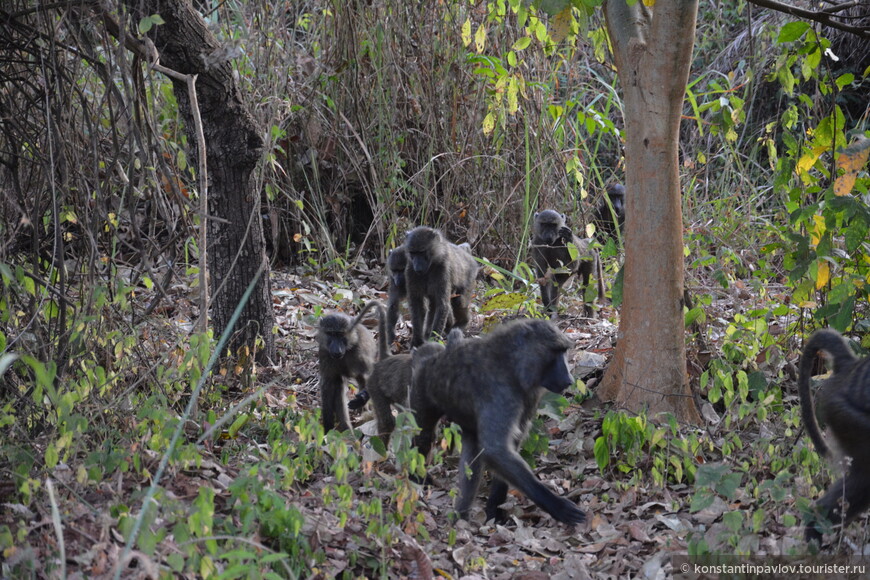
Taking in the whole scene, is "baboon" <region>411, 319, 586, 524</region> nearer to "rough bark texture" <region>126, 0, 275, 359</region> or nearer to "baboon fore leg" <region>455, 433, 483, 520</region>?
"baboon fore leg" <region>455, 433, 483, 520</region>

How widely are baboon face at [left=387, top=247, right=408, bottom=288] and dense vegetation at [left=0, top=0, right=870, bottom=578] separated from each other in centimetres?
86

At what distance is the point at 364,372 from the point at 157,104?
138 inches

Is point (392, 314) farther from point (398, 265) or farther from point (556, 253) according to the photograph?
point (556, 253)

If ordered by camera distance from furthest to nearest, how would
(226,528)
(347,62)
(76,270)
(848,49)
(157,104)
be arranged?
(848,49)
(347,62)
(157,104)
(76,270)
(226,528)

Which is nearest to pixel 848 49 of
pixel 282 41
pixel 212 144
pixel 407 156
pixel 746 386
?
pixel 407 156

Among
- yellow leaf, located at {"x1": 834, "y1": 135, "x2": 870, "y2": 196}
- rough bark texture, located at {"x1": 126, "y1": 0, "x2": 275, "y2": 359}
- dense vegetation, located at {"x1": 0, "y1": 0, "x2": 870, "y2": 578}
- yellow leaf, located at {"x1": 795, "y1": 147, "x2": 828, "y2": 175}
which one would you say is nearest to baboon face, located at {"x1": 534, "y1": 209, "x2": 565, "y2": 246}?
dense vegetation, located at {"x1": 0, "y1": 0, "x2": 870, "y2": 578}

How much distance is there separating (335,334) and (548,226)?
3236mm

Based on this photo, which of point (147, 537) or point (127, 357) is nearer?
point (147, 537)

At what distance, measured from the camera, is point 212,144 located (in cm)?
535

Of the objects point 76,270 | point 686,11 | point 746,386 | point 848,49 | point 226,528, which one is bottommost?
point 226,528

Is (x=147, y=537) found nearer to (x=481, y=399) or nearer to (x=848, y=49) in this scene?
(x=481, y=399)

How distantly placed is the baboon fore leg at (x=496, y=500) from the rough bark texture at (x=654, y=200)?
957mm

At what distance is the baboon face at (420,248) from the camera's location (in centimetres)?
643

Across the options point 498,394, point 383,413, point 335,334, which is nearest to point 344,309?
point 335,334
